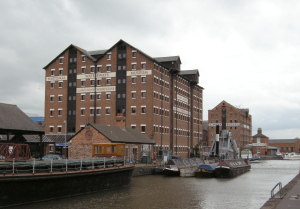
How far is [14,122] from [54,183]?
8.14 m

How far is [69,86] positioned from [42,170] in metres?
55.9

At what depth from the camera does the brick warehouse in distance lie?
7656cm

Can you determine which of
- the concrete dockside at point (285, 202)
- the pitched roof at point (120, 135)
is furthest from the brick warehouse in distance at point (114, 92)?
the concrete dockside at point (285, 202)

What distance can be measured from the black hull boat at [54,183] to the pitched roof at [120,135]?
44.2 feet

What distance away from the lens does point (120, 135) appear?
184 feet

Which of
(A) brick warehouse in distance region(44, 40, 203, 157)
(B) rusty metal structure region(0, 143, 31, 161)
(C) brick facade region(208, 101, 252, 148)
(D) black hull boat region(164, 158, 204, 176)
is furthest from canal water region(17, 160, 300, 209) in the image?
(C) brick facade region(208, 101, 252, 148)

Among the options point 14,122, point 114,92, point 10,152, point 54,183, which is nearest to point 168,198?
point 54,183

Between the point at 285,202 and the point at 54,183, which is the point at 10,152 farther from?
the point at 285,202

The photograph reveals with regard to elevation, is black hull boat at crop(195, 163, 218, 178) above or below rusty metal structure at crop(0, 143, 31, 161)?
below

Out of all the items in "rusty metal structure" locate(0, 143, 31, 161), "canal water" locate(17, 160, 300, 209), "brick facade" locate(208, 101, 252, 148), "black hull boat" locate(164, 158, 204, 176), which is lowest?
"canal water" locate(17, 160, 300, 209)

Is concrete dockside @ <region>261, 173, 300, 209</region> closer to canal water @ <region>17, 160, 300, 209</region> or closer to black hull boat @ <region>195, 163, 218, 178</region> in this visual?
canal water @ <region>17, 160, 300, 209</region>

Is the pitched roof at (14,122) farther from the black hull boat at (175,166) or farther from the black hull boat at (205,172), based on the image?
the black hull boat at (205,172)

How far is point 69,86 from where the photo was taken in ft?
271

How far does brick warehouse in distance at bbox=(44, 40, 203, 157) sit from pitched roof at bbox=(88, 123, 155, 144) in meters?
10.8
